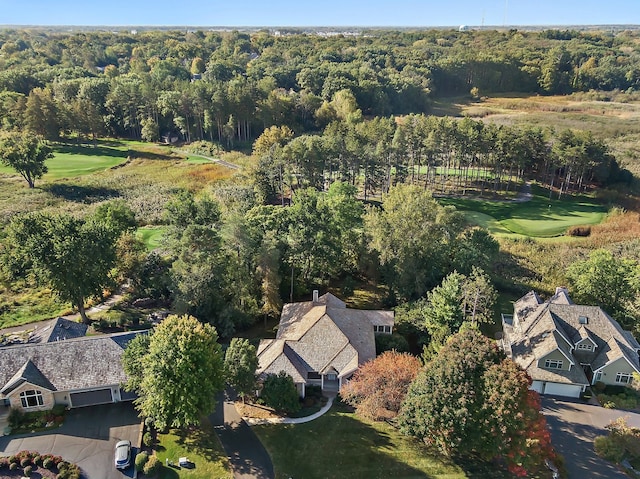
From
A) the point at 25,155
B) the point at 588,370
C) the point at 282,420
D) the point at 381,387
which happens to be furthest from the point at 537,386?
the point at 25,155

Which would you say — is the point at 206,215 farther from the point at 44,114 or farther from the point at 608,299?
the point at 44,114

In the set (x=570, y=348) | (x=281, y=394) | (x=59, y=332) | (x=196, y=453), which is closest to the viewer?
(x=196, y=453)

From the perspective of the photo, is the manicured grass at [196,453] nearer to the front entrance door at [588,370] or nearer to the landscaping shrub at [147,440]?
the landscaping shrub at [147,440]

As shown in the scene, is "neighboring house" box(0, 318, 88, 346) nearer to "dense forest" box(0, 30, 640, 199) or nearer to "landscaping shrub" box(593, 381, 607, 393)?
"dense forest" box(0, 30, 640, 199)

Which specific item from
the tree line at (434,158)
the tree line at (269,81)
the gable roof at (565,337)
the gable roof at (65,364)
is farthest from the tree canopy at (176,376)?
the tree line at (269,81)

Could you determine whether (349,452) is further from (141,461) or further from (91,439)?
(91,439)

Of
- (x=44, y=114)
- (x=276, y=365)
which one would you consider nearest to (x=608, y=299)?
(x=276, y=365)

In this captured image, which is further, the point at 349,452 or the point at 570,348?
the point at 570,348

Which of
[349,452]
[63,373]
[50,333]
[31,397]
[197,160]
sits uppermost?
[197,160]
